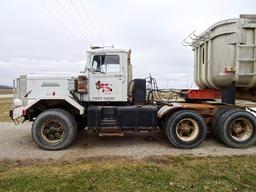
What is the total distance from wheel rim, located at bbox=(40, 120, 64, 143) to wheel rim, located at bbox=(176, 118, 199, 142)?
3.08m

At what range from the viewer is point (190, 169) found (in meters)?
5.56

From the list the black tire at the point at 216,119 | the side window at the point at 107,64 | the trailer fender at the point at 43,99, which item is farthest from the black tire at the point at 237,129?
the trailer fender at the point at 43,99

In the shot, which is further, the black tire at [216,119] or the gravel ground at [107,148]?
the black tire at [216,119]

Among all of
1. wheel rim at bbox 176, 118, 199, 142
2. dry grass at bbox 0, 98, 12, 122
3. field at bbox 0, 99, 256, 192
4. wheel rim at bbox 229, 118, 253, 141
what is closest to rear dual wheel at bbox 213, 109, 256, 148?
wheel rim at bbox 229, 118, 253, 141

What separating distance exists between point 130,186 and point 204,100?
14.7ft

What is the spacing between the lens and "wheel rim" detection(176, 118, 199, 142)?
7559 mm

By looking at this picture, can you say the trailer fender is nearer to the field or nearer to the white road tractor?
the white road tractor

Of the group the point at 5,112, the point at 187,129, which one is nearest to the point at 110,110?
the point at 187,129

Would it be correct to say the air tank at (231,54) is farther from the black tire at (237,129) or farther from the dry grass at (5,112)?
the dry grass at (5,112)

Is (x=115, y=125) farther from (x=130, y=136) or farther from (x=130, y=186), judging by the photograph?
(x=130, y=186)

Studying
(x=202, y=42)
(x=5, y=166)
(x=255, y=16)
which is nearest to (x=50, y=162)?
(x=5, y=166)

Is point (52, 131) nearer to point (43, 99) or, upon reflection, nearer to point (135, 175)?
point (43, 99)

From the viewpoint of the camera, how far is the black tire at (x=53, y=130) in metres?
7.35

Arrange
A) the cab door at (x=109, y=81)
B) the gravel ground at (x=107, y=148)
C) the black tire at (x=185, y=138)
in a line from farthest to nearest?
the cab door at (x=109, y=81) < the black tire at (x=185, y=138) < the gravel ground at (x=107, y=148)
